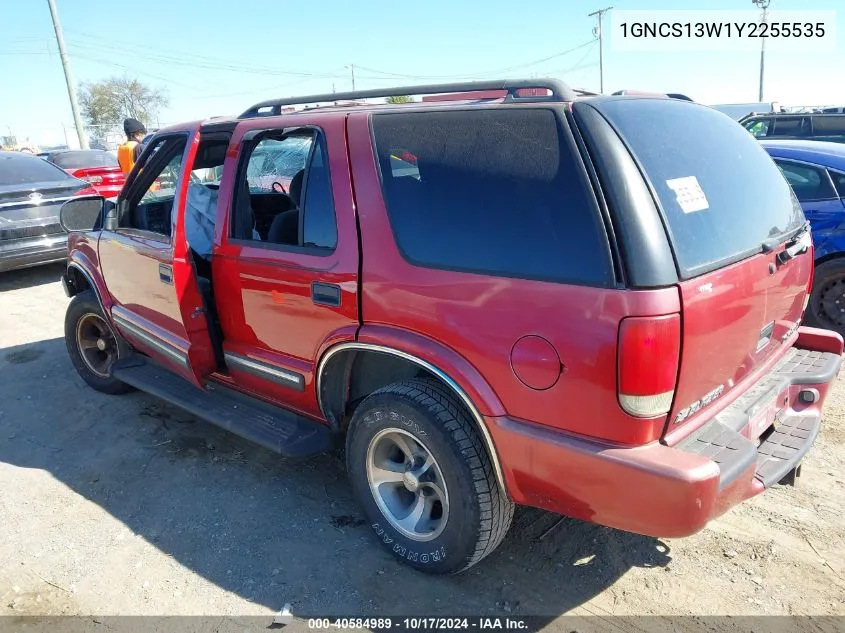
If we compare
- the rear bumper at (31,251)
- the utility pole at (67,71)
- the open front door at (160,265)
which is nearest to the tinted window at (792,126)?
the open front door at (160,265)

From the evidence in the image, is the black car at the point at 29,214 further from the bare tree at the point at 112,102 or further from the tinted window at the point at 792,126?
the bare tree at the point at 112,102

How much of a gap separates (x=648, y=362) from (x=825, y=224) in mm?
4206

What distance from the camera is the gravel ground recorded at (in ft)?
8.39

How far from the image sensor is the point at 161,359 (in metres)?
3.87

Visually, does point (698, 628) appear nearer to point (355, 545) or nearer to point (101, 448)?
point (355, 545)

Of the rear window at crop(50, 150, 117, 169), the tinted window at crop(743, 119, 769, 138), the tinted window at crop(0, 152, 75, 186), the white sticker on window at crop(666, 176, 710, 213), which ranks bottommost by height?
the white sticker on window at crop(666, 176, 710, 213)

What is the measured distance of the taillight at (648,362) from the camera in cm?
191

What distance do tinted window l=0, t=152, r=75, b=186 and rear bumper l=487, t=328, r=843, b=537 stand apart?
8528mm

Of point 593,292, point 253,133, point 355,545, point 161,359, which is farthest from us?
point 161,359

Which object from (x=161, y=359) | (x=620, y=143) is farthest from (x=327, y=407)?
(x=620, y=143)

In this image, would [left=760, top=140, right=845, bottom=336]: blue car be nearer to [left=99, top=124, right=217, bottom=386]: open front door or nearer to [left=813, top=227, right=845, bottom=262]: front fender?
[left=813, top=227, right=845, bottom=262]: front fender

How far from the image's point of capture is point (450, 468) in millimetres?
2420

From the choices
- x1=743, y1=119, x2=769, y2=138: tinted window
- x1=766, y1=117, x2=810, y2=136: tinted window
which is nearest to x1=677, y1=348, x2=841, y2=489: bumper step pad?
x1=743, y1=119, x2=769, y2=138: tinted window

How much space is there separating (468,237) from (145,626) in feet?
6.76
